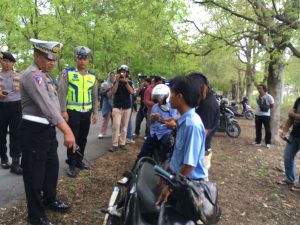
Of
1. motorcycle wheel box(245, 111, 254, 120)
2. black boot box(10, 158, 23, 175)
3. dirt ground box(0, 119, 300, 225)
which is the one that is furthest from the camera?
motorcycle wheel box(245, 111, 254, 120)

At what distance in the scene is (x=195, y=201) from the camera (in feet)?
7.80

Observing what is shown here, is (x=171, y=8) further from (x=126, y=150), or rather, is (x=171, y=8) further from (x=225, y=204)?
(x=225, y=204)

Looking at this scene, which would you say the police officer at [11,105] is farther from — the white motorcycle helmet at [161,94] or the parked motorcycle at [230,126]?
the parked motorcycle at [230,126]

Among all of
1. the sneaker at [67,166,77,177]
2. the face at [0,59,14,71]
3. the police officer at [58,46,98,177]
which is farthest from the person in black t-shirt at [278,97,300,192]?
the face at [0,59,14,71]

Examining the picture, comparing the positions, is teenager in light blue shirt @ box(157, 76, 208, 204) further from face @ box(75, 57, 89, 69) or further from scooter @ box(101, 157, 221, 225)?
face @ box(75, 57, 89, 69)

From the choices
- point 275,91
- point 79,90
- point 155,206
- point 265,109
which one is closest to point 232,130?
point 275,91

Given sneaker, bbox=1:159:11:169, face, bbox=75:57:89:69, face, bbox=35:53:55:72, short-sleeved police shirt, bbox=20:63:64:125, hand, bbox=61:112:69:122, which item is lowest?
sneaker, bbox=1:159:11:169

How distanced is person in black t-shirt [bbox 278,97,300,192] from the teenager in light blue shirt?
3.64 metres

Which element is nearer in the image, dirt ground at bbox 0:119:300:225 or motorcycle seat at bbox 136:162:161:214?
motorcycle seat at bbox 136:162:161:214

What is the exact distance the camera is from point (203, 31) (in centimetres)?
977

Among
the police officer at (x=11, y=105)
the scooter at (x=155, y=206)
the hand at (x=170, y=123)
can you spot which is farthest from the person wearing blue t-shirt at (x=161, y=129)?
the scooter at (x=155, y=206)

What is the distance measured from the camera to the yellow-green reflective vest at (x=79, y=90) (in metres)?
5.27

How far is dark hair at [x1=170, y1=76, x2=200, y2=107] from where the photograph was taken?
2.77m

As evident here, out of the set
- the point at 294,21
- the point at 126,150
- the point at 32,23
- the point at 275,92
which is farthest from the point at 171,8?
the point at 32,23
